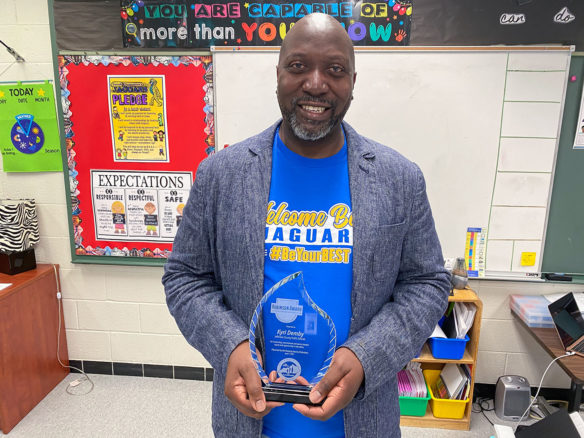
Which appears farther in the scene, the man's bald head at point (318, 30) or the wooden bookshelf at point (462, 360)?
the wooden bookshelf at point (462, 360)

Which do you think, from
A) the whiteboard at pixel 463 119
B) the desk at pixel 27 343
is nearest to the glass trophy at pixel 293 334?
the whiteboard at pixel 463 119

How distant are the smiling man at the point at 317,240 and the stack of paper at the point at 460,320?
1.31m

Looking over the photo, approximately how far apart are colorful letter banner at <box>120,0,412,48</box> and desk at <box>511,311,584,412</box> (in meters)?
1.69

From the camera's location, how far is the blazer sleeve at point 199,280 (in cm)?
85

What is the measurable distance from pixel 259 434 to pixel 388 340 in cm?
38

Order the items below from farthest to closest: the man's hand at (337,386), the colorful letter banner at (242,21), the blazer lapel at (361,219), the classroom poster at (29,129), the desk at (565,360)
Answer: the classroom poster at (29,129), the colorful letter banner at (242,21), the desk at (565,360), the blazer lapel at (361,219), the man's hand at (337,386)

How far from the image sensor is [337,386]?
75 cm

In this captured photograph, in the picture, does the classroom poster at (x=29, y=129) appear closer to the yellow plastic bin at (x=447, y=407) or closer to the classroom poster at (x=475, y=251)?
the classroom poster at (x=475, y=251)

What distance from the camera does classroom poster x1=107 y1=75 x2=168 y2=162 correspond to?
2178 millimetres

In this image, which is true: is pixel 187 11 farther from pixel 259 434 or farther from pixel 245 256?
pixel 259 434

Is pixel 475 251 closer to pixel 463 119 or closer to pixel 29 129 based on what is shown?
pixel 463 119

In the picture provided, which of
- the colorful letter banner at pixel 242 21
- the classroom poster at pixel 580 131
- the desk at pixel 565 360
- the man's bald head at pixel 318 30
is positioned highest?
the colorful letter banner at pixel 242 21

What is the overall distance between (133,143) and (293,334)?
1851 millimetres

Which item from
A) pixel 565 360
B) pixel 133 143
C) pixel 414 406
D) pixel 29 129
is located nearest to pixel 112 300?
pixel 133 143
